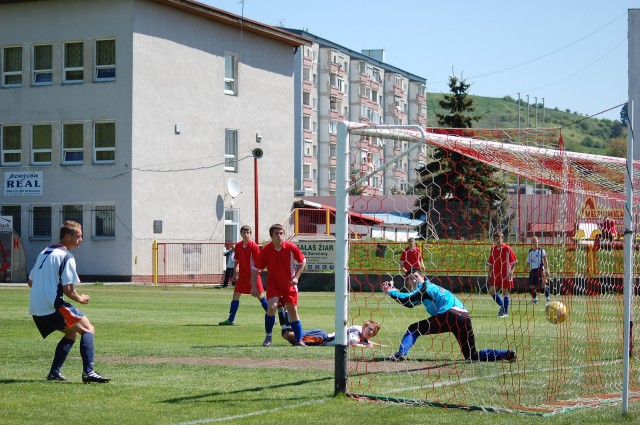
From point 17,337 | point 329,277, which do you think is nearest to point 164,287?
point 329,277

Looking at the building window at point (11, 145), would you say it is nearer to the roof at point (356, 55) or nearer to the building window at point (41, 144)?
the building window at point (41, 144)

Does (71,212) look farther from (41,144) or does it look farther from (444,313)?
(444,313)

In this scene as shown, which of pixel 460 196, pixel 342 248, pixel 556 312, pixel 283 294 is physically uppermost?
pixel 460 196

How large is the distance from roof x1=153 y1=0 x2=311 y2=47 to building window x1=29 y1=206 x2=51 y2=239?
10761mm

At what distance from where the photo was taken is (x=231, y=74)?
51938mm

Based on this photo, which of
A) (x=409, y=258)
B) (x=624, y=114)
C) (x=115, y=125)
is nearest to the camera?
(x=624, y=114)

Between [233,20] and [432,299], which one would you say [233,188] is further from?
[432,299]

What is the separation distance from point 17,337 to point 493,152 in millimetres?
9454

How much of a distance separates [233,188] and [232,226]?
7.57 feet

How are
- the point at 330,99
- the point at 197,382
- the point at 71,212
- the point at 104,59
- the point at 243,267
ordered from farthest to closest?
the point at 330,99 < the point at 71,212 < the point at 104,59 < the point at 243,267 < the point at 197,382

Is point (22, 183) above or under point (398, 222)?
above

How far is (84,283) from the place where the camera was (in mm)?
44094

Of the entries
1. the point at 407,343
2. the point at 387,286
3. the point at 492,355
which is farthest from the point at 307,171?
the point at 387,286

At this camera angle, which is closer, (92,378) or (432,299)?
(92,378)
